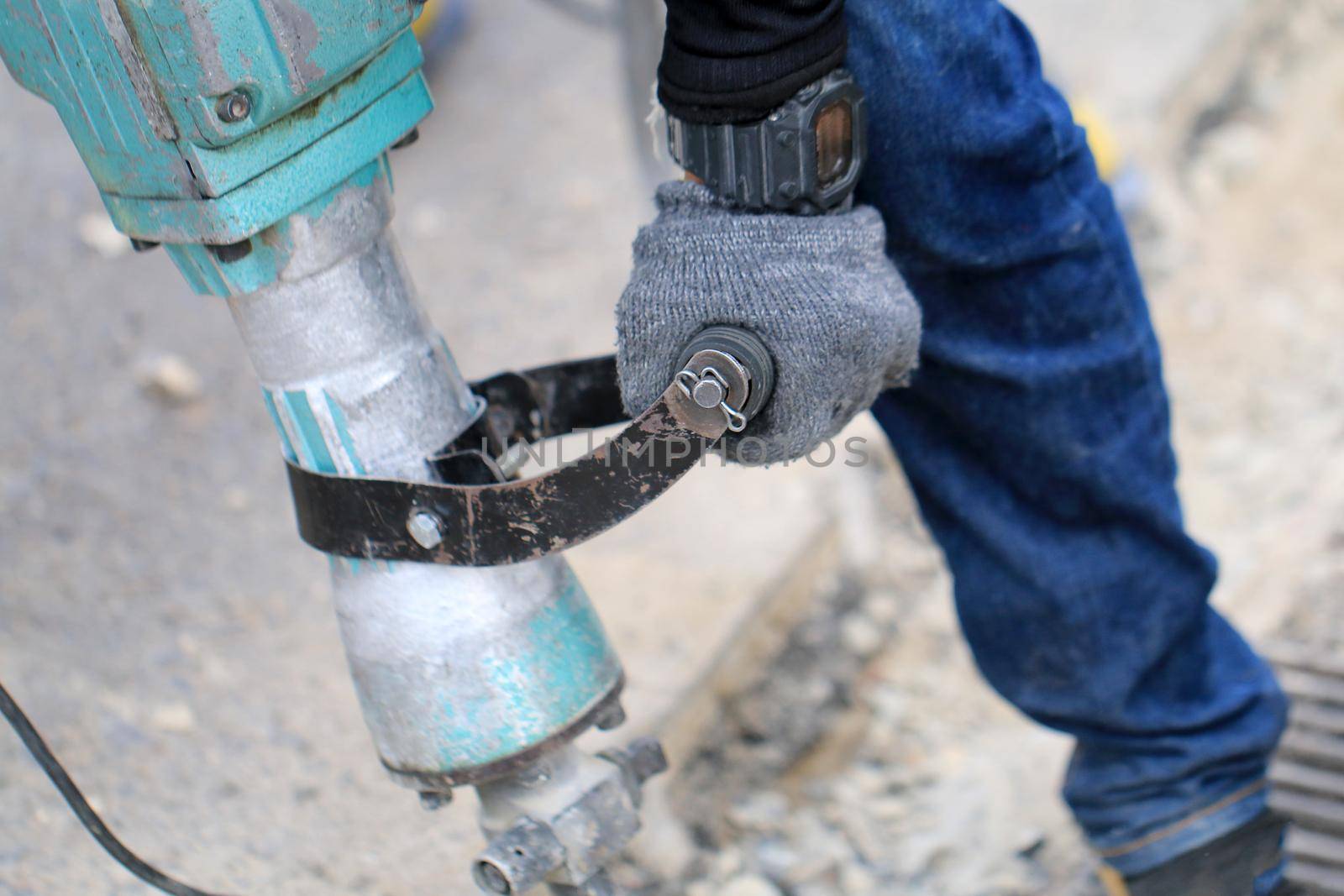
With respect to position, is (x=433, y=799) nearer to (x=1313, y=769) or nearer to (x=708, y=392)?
(x=708, y=392)

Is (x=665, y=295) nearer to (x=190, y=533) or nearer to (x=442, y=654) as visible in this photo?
(x=442, y=654)

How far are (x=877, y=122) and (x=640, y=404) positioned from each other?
0.29 meters

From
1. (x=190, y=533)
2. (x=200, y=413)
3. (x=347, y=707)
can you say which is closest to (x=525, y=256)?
(x=200, y=413)

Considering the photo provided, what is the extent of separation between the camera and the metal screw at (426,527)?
2.72 ft

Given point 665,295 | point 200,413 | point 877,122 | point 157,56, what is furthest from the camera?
point 200,413

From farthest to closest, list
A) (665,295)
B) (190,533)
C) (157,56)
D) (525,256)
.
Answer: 1. (525,256)
2. (190,533)
3. (665,295)
4. (157,56)

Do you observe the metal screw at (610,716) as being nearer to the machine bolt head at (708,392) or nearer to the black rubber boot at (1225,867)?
the machine bolt head at (708,392)

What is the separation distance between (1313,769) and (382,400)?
99 centimetres

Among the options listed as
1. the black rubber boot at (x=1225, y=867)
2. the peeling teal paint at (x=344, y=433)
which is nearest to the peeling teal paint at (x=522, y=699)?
the peeling teal paint at (x=344, y=433)

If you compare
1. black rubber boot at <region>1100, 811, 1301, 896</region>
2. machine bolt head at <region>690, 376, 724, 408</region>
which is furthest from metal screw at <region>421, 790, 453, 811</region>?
black rubber boot at <region>1100, 811, 1301, 896</region>

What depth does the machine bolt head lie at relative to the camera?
755mm

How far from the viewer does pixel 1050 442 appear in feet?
3.43

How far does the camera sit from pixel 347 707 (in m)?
1.38

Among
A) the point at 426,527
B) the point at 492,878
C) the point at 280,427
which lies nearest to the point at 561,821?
the point at 492,878
